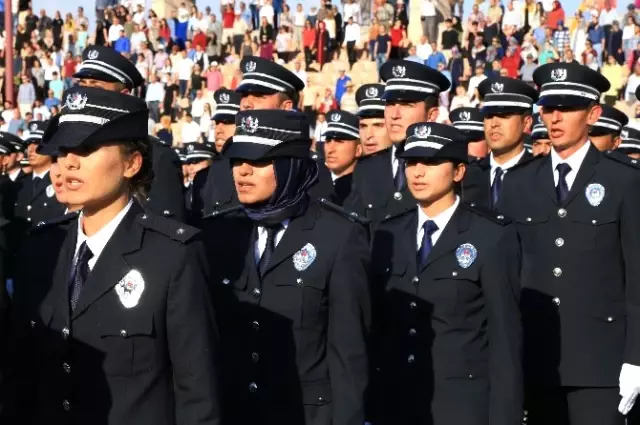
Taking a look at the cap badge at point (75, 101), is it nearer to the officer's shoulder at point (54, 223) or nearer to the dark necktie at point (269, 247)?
the officer's shoulder at point (54, 223)

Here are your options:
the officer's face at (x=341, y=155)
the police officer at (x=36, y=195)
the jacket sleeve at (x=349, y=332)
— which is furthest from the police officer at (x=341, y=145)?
the jacket sleeve at (x=349, y=332)

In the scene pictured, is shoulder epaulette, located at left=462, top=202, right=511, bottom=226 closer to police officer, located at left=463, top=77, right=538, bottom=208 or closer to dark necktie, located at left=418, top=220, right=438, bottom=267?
dark necktie, located at left=418, top=220, right=438, bottom=267

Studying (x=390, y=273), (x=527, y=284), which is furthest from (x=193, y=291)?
(x=527, y=284)

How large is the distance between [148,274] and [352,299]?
52.6 inches

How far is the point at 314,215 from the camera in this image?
230 inches

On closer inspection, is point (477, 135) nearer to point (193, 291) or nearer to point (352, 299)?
point (352, 299)

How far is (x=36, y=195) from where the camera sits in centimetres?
1217

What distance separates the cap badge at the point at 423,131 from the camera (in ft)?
21.4

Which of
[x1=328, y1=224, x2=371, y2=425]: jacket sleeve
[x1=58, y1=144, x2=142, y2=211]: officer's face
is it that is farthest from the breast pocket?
[x1=328, y1=224, x2=371, y2=425]: jacket sleeve

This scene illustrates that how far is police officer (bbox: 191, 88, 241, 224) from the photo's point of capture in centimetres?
778

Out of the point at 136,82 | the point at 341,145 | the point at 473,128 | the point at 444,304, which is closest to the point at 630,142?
the point at 473,128

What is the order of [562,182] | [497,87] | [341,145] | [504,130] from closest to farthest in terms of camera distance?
1. [562,182]
2. [504,130]
3. [497,87]
4. [341,145]

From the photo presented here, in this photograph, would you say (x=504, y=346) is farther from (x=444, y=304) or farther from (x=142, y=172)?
(x=142, y=172)

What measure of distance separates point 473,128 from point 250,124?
5109 mm
